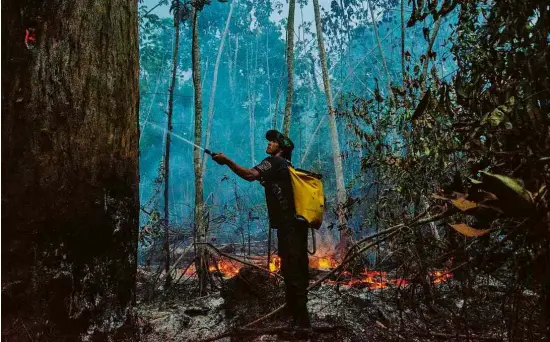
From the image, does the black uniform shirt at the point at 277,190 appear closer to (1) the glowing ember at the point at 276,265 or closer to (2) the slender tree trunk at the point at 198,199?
(2) the slender tree trunk at the point at 198,199

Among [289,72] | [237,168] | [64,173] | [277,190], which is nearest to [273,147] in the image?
[277,190]

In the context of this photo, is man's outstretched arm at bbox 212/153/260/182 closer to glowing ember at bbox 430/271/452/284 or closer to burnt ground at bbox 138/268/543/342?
burnt ground at bbox 138/268/543/342

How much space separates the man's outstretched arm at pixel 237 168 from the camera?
306 cm

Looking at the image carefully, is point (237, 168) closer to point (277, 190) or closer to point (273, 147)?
point (277, 190)

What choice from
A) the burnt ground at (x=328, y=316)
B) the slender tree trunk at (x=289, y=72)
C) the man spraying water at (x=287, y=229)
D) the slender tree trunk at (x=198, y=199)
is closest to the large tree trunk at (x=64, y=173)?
the man spraying water at (x=287, y=229)

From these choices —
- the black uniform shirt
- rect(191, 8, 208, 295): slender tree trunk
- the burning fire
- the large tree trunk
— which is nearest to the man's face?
the black uniform shirt

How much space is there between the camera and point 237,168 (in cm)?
313

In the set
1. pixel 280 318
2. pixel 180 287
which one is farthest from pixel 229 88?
pixel 280 318

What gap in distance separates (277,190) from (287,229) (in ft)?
1.18

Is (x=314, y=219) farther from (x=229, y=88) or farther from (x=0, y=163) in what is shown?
(x=229, y=88)

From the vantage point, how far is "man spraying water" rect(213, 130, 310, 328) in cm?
327

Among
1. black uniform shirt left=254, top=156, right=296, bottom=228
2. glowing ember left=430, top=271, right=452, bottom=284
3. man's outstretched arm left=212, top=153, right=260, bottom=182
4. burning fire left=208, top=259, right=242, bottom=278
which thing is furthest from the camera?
burning fire left=208, top=259, right=242, bottom=278

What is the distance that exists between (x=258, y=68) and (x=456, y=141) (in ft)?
97.9

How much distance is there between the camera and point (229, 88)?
1321 inches
